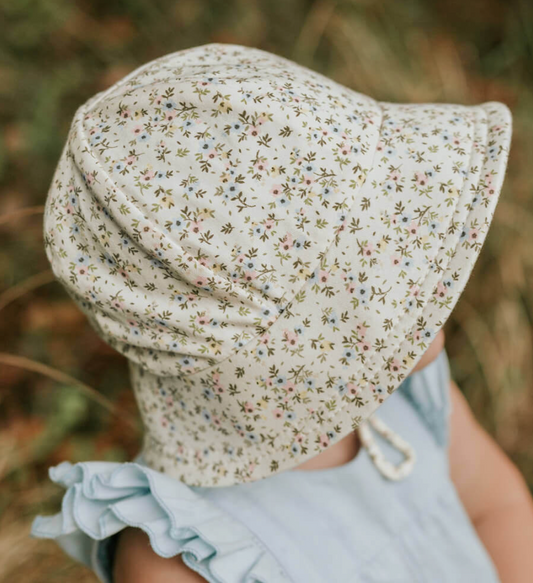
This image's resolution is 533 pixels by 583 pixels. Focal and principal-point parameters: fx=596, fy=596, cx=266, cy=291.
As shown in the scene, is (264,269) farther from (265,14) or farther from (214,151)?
(265,14)

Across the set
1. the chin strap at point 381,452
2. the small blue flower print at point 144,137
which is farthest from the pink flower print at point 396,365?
the small blue flower print at point 144,137

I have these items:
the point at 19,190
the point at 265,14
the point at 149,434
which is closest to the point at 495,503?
the point at 149,434

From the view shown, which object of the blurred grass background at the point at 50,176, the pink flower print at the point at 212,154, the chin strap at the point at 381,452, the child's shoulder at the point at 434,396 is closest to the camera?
the pink flower print at the point at 212,154

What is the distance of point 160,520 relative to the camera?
2.90 feet

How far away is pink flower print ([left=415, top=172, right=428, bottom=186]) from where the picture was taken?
831mm

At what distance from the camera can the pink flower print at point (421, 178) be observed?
83 centimetres

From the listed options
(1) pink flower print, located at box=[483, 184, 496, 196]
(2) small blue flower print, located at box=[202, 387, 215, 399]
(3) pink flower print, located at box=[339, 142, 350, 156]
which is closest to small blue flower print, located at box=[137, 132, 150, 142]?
(3) pink flower print, located at box=[339, 142, 350, 156]

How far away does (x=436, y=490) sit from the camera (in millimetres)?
1224

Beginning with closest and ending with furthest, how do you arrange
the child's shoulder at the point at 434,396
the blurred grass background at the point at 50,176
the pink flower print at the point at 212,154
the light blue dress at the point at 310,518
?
1. the pink flower print at the point at 212,154
2. the light blue dress at the point at 310,518
3. the child's shoulder at the point at 434,396
4. the blurred grass background at the point at 50,176

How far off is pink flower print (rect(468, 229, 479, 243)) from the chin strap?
1.50ft

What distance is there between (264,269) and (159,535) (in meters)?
0.42

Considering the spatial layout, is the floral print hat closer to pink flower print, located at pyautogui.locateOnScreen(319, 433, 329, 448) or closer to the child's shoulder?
pink flower print, located at pyautogui.locateOnScreen(319, 433, 329, 448)

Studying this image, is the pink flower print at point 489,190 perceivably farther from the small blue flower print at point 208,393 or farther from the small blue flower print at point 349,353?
the small blue flower print at point 208,393

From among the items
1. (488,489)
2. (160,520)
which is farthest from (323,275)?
(488,489)
